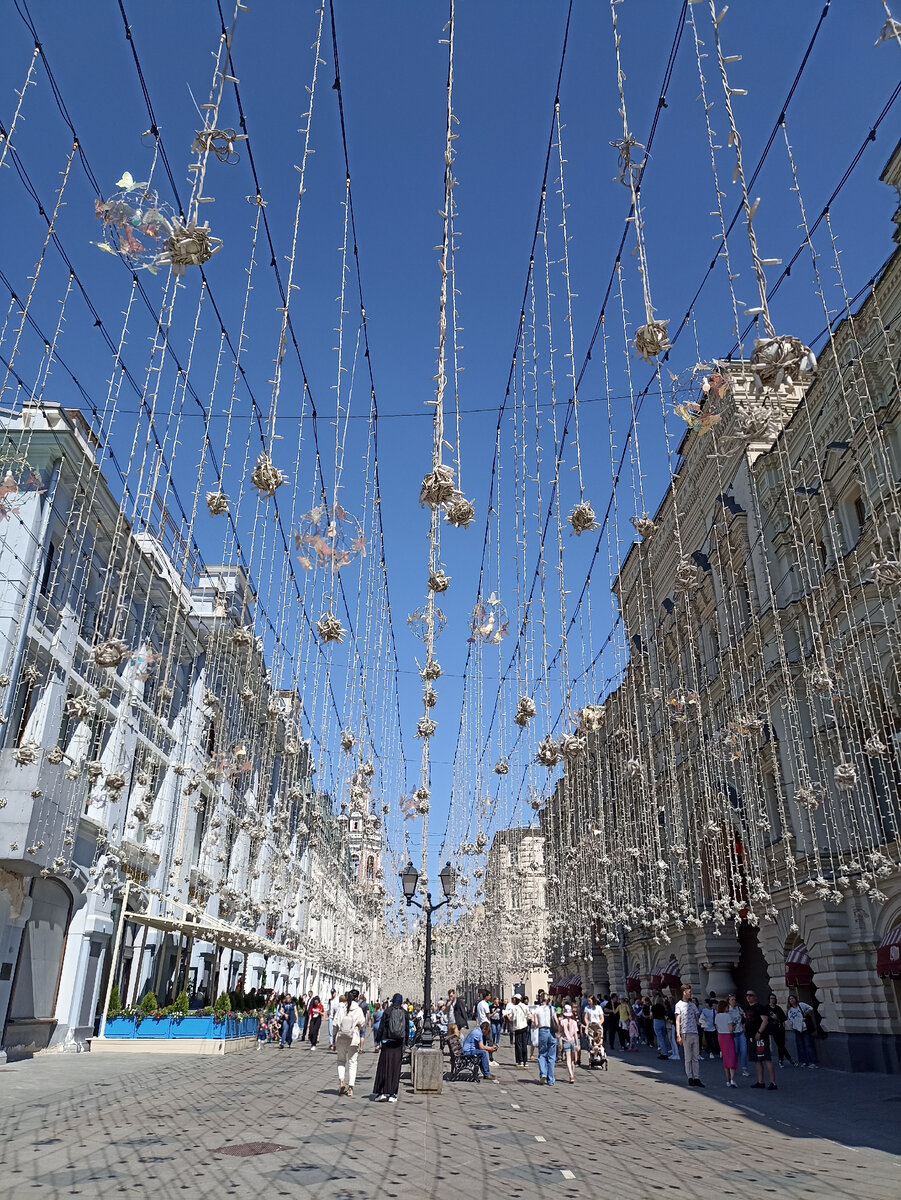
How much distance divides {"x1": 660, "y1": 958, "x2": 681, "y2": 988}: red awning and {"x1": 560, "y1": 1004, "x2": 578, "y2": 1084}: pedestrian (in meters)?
11.6

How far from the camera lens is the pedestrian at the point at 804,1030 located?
20047mm

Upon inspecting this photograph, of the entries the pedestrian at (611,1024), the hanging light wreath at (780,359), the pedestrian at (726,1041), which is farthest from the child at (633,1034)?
the hanging light wreath at (780,359)

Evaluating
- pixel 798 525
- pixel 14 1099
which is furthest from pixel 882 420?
pixel 14 1099

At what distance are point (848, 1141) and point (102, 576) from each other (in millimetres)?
19578

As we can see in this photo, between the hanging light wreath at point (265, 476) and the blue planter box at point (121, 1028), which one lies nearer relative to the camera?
the hanging light wreath at point (265, 476)

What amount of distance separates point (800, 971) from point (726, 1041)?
6156 mm

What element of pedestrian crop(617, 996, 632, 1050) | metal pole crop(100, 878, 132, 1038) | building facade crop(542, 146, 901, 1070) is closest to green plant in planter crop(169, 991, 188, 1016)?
metal pole crop(100, 878, 132, 1038)

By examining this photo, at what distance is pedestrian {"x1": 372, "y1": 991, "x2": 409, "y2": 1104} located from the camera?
12.9m

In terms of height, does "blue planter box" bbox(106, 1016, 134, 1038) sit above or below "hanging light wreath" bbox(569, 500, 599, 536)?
below

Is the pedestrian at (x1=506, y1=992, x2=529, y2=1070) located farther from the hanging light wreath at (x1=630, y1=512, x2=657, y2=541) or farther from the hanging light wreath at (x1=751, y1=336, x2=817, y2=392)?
the hanging light wreath at (x1=751, y1=336, x2=817, y2=392)

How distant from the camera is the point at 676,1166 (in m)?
8.34

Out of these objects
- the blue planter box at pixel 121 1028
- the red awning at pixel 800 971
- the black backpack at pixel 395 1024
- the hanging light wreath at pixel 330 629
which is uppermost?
the hanging light wreath at pixel 330 629

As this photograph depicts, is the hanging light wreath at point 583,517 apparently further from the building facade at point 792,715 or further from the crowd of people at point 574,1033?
the crowd of people at point 574,1033

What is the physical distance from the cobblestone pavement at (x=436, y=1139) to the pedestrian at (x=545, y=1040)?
933 millimetres
